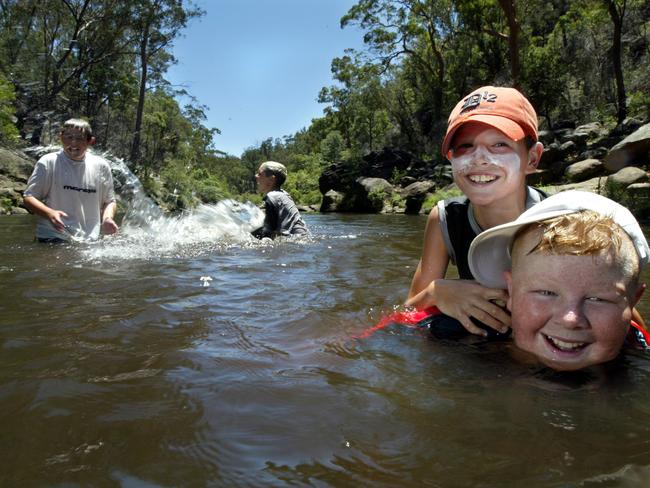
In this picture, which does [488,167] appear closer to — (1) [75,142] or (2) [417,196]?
(1) [75,142]

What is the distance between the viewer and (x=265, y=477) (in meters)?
1.33

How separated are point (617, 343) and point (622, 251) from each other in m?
0.35

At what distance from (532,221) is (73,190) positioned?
538cm

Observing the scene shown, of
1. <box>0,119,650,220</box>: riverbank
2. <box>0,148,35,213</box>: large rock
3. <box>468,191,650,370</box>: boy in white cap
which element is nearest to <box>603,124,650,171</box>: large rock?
<box>0,119,650,220</box>: riverbank

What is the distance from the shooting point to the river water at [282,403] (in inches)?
53.1

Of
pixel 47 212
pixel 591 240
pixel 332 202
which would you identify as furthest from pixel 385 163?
pixel 591 240

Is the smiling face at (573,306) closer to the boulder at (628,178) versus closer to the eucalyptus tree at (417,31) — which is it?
the boulder at (628,178)

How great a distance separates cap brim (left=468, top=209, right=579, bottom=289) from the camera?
218cm

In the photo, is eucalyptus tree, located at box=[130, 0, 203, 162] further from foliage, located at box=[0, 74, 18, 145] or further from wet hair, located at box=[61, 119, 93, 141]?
wet hair, located at box=[61, 119, 93, 141]

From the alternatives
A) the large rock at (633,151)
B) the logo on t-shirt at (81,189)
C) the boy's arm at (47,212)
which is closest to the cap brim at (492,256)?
the boy's arm at (47,212)

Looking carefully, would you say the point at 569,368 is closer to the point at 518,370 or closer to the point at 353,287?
the point at 518,370

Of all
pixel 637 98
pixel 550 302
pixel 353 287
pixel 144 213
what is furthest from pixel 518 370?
pixel 637 98

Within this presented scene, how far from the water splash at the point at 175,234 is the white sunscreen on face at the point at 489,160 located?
12.8 feet

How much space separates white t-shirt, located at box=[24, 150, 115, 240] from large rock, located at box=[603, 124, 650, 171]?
14.6m
